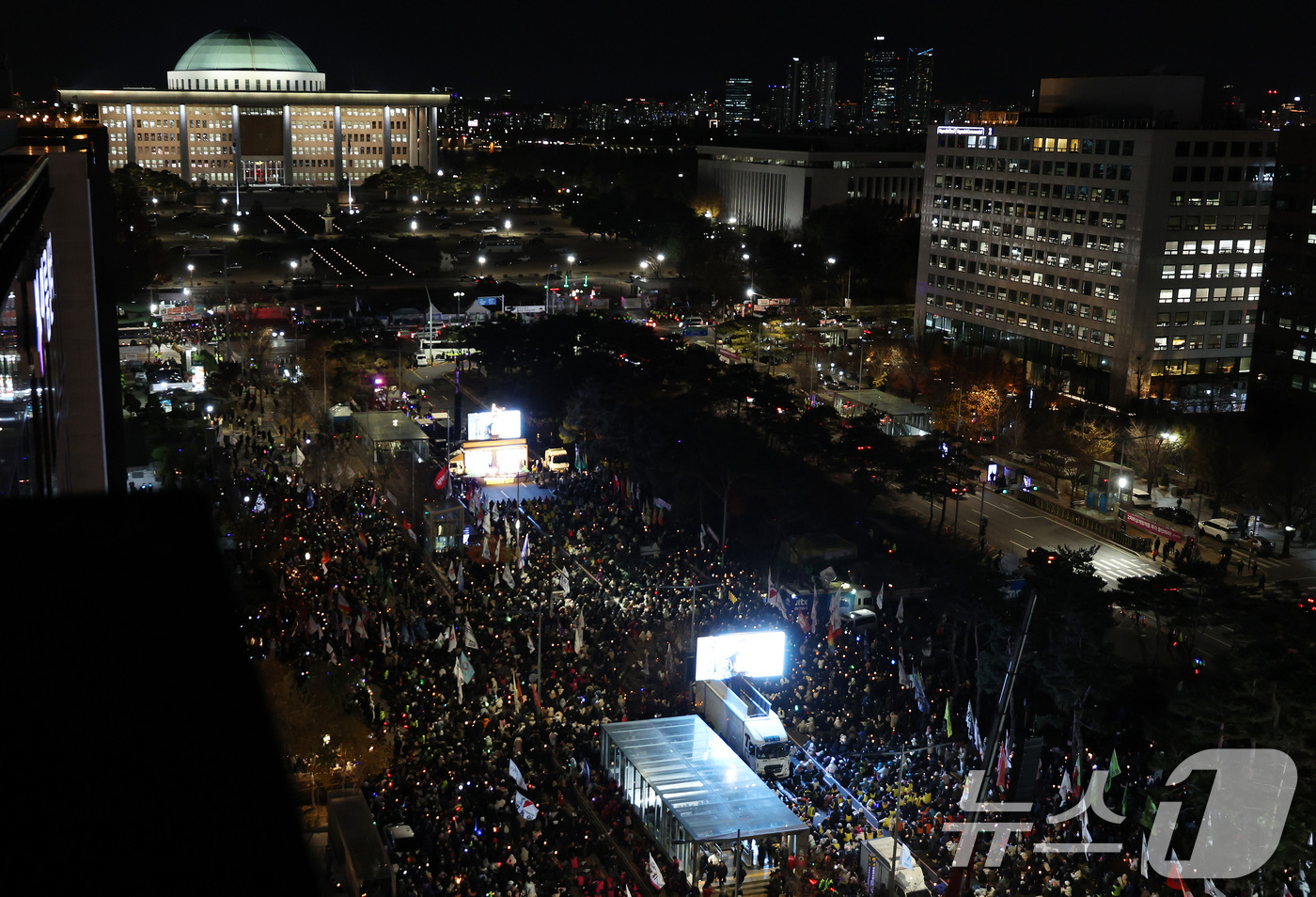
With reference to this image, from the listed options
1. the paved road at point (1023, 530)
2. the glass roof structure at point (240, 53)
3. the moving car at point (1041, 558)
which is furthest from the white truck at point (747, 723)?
the glass roof structure at point (240, 53)

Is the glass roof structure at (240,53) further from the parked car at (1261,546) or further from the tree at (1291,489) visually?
the parked car at (1261,546)

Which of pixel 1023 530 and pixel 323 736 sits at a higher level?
pixel 323 736

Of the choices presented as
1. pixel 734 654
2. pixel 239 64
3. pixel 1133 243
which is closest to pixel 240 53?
pixel 239 64

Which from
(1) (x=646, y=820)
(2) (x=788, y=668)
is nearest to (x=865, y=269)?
(2) (x=788, y=668)

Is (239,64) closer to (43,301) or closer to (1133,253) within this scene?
(1133,253)

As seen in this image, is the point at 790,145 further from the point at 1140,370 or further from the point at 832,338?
the point at 1140,370

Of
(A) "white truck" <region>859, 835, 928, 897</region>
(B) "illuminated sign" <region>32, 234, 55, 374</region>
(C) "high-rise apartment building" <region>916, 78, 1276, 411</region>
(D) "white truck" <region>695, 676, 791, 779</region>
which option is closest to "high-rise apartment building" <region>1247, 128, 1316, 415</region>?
(C) "high-rise apartment building" <region>916, 78, 1276, 411</region>
